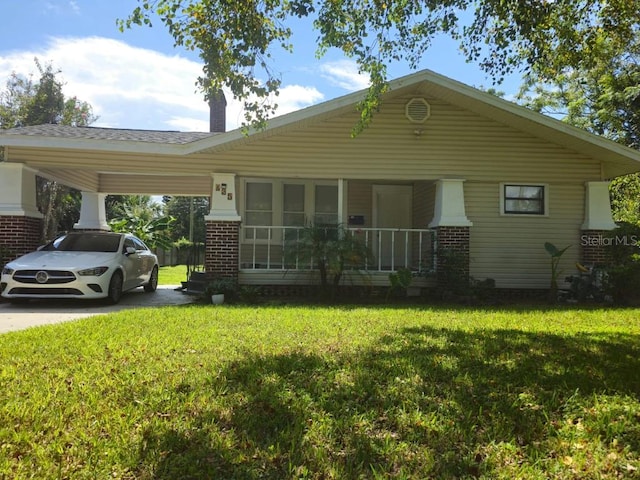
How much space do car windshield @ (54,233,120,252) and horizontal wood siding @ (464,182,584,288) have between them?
798 centimetres

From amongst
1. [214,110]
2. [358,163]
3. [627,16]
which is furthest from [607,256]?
[214,110]

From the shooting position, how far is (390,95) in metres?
10.3

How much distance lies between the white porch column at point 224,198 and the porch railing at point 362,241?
0.69 m

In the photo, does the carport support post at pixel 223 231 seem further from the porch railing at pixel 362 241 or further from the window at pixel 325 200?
the window at pixel 325 200

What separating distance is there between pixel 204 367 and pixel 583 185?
1012 centimetres

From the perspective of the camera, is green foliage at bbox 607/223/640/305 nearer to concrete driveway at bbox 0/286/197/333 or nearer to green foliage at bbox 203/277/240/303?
green foliage at bbox 203/277/240/303

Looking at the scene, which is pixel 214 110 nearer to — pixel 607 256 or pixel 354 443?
pixel 607 256

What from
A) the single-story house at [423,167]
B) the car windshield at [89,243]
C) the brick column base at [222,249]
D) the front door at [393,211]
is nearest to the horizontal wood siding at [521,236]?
the single-story house at [423,167]

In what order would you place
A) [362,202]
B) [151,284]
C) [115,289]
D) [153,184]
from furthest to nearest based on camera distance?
1. [153,184]
2. [362,202]
3. [151,284]
4. [115,289]

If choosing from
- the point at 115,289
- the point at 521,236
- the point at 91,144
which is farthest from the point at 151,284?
the point at 521,236

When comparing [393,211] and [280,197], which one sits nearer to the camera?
[280,197]

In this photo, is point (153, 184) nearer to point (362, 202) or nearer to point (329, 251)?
point (362, 202)

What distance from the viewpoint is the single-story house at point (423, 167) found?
9.85 meters

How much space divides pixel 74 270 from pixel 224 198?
3353 mm
